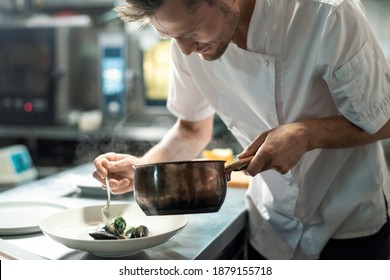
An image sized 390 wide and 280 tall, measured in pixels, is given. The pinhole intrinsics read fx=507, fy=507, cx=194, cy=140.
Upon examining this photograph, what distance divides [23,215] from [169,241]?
1.29 feet

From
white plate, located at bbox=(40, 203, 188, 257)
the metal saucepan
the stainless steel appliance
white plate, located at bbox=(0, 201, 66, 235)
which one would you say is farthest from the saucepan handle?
the stainless steel appliance

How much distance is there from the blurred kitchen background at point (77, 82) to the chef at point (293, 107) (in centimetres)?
138

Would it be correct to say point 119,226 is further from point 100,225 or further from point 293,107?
point 293,107

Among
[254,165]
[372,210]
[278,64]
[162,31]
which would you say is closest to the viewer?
[254,165]

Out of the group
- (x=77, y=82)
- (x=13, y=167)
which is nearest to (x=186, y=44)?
(x=13, y=167)

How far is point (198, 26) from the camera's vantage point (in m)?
1.04

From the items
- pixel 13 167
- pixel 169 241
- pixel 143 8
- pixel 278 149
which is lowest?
pixel 13 167

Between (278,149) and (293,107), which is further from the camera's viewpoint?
(293,107)

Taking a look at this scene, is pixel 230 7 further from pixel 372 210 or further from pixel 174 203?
pixel 372 210

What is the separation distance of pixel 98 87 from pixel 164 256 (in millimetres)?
2103

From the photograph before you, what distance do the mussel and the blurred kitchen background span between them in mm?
1733

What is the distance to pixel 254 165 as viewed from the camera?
0.95m

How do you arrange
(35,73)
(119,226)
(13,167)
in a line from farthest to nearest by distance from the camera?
(35,73) < (13,167) < (119,226)

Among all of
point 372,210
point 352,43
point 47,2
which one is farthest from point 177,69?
point 47,2
